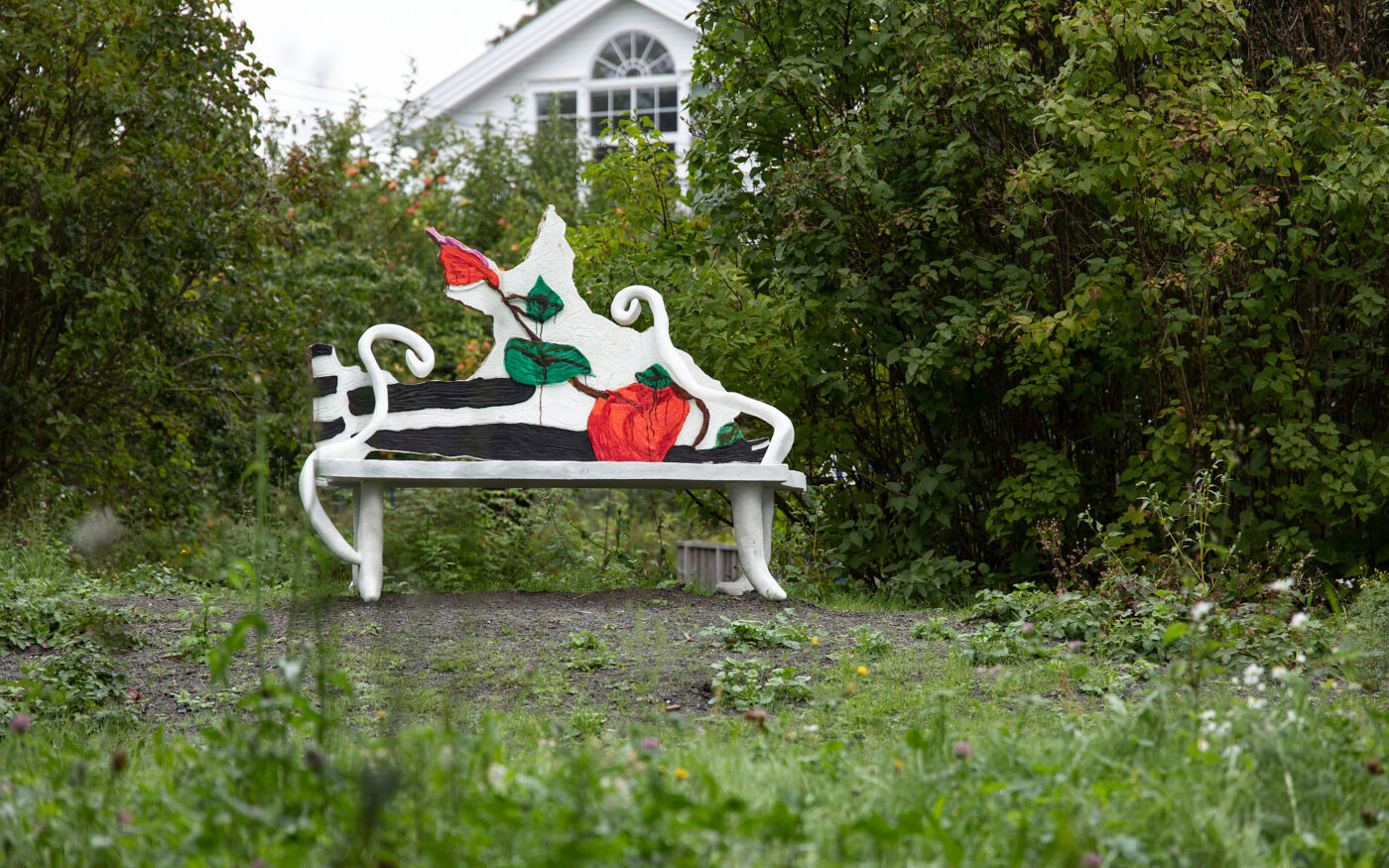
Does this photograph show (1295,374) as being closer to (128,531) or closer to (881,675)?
(881,675)

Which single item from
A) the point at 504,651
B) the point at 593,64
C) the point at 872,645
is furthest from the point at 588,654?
the point at 593,64

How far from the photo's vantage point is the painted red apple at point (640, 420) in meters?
5.29

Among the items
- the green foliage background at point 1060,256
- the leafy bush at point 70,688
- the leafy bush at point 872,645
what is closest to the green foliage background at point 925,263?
the green foliage background at point 1060,256

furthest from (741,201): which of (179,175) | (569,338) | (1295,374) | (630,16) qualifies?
(630,16)

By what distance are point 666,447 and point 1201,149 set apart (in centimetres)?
271

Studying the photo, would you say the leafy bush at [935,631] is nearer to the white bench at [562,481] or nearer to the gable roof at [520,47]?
the white bench at [562,481]

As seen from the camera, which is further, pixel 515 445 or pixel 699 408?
pixel 699 408

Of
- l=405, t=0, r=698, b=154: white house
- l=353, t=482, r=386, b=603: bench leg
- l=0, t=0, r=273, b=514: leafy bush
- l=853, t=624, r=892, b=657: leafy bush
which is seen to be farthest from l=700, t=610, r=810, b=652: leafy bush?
l=405, t=0, r=698, b=154: white house

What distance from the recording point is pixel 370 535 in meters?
4.87

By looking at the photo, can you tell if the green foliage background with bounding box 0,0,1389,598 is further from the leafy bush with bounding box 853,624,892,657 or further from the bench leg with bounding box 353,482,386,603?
the bench leg with bounding box 353,482,386,603

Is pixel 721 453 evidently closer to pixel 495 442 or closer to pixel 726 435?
pixel 726 435

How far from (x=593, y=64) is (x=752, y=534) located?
13.6m

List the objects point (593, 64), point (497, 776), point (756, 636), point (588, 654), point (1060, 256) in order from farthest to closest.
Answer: point (593, 64) → point (1060, 256) → point (756, 636) → point (588, 654) → point (497, 776)

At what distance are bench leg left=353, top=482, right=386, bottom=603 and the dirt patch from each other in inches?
5.5
